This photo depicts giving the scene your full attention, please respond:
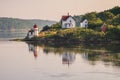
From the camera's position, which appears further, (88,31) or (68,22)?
(68,22)

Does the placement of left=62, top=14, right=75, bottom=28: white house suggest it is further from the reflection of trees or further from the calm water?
the calm water

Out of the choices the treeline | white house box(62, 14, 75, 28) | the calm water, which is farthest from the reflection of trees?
white house box(62, 14, 75, 28)

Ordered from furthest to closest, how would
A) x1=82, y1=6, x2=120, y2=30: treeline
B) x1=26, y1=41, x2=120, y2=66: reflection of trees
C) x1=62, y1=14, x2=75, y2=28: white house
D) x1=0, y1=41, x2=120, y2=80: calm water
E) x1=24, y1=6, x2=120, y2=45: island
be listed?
x1=62, y1=14, x2=75, y2=28: white house < x1=82, y1=6, x2=120, y2=30: treeline < x1=24, y1=6, x2=120, y2=45: island < x1=26, y1=41, x2=120, y2=66: reflection of trees < x1=0, y1=41, x2=120, y2=80: calm water

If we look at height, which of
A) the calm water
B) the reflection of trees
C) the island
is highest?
the island

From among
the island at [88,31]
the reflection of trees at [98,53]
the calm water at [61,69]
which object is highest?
the island at [88,31]

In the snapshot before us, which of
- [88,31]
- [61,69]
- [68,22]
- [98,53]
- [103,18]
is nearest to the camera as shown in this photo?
[61,69]

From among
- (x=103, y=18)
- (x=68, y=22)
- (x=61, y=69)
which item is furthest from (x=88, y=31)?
(x=61, y=69)

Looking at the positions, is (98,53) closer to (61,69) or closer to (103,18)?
(61,69)

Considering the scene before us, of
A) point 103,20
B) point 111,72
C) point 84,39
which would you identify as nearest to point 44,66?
point 111,72

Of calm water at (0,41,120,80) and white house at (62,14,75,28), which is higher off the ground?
white house at (62,14,75,28)

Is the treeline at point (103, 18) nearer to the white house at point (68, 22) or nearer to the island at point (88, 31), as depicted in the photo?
the island at point (88, 31)

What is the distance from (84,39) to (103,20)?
21.6 metres

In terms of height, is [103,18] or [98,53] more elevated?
[103,18]

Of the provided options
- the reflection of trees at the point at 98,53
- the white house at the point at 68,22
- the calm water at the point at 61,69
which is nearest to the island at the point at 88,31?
the white house at the point at 68,22
